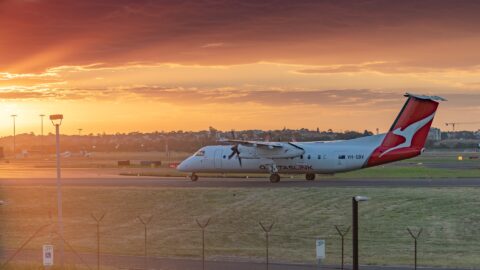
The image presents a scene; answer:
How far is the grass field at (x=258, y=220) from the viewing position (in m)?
34.0

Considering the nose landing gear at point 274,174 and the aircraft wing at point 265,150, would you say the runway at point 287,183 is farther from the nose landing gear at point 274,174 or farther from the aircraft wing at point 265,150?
the aircraft wing at point 265,150

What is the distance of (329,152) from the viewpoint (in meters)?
54.9

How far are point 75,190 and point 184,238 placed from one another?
56.8ft

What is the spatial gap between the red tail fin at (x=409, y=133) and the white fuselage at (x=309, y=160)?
76cm

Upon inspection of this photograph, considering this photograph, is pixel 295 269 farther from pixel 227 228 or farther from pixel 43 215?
pixel 43 215

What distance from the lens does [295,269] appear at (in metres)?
27.3

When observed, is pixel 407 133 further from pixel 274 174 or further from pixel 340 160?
pixel 274 174

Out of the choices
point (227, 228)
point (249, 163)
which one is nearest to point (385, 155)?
point (249, 163)

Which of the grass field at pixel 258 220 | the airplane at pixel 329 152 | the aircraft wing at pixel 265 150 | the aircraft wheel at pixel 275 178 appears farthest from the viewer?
the aircraft wheel at pixel 275 178

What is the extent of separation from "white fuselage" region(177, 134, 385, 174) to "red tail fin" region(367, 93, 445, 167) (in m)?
0.76

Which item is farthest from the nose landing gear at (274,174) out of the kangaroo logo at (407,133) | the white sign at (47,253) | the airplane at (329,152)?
the white sign at (47,253)

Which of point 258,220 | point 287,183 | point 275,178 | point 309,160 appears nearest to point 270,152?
point 275,178

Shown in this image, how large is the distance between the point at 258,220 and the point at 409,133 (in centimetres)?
1677

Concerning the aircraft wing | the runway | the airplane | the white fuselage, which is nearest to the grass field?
the runway
